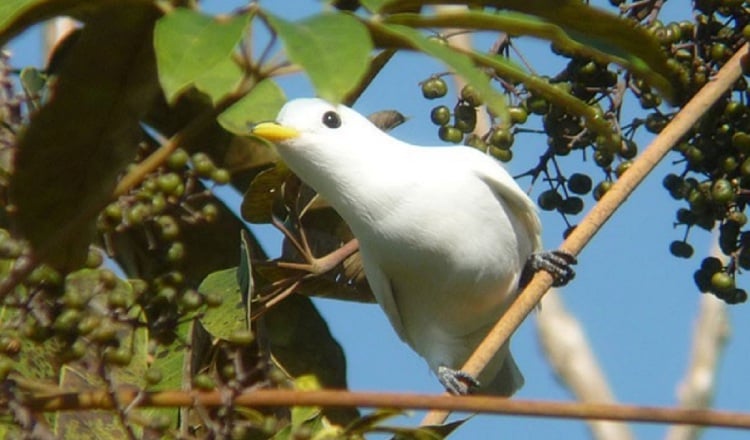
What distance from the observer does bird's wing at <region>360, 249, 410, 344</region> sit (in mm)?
3152

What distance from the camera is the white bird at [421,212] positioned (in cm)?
304

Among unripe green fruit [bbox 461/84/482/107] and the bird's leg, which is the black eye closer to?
unripe green fruit [bbox 461/84/482/107]

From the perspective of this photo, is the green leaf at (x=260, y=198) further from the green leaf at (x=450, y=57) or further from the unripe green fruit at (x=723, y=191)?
the green leaf at (x=450, y=57)

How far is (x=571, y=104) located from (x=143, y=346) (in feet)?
2.54

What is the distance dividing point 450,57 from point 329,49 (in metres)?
0.14

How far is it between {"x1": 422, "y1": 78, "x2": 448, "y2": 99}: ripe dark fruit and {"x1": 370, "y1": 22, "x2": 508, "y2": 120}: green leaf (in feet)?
3.99

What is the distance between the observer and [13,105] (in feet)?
6.36

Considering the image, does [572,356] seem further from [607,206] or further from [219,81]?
[219,81]

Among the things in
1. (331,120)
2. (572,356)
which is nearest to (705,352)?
(572,356)

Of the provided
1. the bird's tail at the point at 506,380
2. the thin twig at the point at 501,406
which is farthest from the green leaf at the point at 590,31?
the bird's tail at the point at 506,380

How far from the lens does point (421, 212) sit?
3.15 metres

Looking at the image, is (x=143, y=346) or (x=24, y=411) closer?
(x=24, y=411)

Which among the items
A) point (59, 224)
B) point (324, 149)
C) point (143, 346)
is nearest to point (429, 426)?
point (143, 346)

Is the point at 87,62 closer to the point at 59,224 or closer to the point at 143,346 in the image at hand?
the point at 59,224
